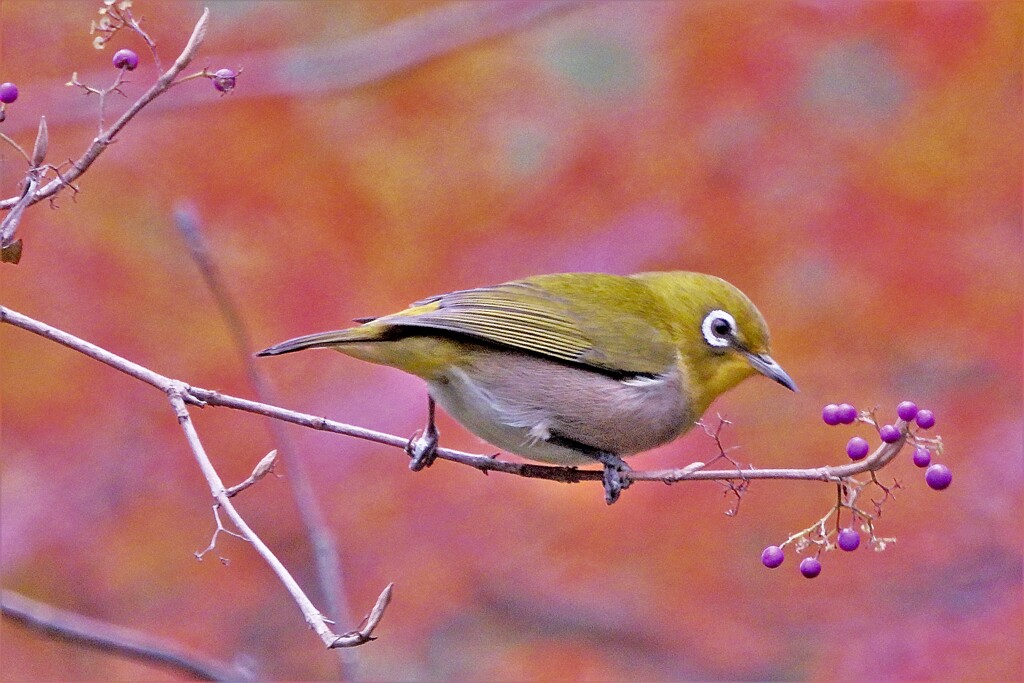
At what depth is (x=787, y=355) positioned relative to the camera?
17.4 ft

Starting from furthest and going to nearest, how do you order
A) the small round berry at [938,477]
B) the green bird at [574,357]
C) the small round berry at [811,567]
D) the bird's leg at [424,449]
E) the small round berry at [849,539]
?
the green bird at [574,357], the bird's leg at [424,449], the small round berry at [811,567], the small round berry at [849,539], the small round berry at [938,477]

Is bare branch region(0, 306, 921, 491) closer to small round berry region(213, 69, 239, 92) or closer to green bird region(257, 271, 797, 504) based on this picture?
green bird region(257, 271, 797, 504)

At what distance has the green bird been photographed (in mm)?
3779

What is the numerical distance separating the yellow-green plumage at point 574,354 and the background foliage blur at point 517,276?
89 centimetres

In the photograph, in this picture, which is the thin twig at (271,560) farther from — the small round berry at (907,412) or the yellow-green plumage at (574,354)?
the small round berry at (907,412)

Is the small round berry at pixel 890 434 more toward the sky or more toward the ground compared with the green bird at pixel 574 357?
more toward the ground

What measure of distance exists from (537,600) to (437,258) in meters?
1.96

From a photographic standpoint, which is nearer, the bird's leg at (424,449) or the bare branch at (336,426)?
the bare branch at (336,426)

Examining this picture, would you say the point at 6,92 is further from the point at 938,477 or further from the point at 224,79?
the point at 938,477

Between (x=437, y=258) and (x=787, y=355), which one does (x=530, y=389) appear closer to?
(x=437, y=258)

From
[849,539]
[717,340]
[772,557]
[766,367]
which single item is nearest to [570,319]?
[717,340]

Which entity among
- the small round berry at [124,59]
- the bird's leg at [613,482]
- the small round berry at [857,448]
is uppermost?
the small round berry at [124,59]

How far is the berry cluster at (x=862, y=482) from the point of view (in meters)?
2.37

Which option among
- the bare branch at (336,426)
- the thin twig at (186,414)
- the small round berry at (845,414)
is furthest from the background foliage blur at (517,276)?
the small round berry at (845,414)
